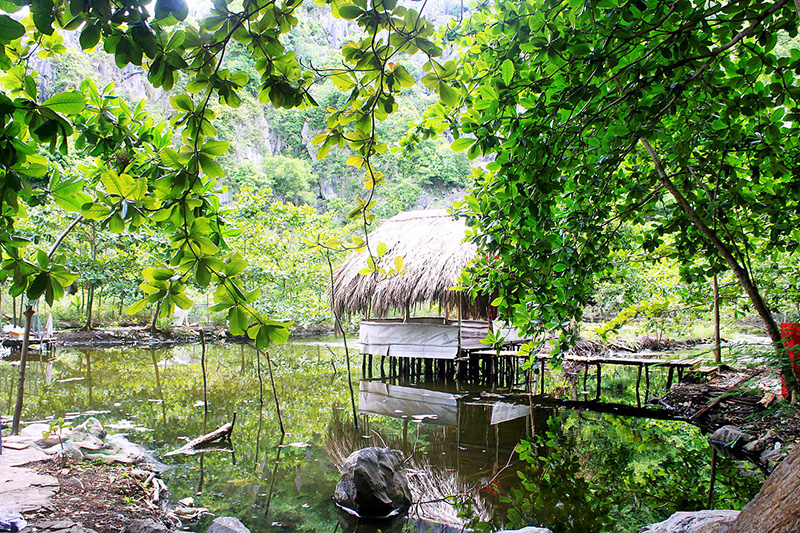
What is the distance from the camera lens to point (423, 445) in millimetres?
5680

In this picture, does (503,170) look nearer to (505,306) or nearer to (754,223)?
(505,306)

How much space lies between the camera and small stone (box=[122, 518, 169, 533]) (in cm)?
299

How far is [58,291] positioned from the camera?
972 millimetres

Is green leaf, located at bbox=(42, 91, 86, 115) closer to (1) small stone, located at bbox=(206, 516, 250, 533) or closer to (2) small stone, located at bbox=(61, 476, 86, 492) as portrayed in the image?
(1) small stone, located at bbox=(206, 516, 250, 533)

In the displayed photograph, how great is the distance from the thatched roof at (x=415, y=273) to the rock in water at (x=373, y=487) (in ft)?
18.9

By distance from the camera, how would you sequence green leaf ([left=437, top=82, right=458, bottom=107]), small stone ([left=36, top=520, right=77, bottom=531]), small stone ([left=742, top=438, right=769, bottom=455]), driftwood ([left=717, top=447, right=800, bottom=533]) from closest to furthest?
1. driftwood ([left=717, top=447, right=800, bottom=533])
2. green leaf ([left=437, top=82, right=458, bottom=107])
3. small stone ([left=36, top=520, right=77, bottom=531])
4. small stone ([left=742, top=438, right=769, bottom=455])

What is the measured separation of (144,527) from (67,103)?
3024 millimetres

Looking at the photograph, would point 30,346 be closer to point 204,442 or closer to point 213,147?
point 204,442

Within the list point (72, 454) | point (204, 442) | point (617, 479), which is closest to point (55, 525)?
point (72, 454)

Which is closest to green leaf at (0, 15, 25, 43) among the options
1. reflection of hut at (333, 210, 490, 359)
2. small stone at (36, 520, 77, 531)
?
small stone at (36, 520, 77, 531)

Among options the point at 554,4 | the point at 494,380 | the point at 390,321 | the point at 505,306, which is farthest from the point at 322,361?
the point at 554,4

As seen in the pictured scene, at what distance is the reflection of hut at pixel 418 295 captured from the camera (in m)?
10.2

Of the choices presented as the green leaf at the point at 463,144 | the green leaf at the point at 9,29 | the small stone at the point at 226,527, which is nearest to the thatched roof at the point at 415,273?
the small stone at the point at 226,527

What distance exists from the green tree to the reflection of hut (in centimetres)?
713
